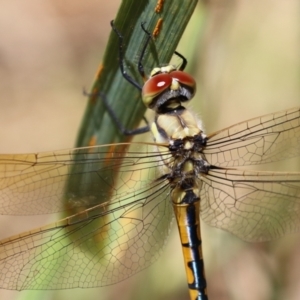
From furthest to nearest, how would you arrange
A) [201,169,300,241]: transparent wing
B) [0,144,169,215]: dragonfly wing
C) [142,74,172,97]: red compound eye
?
[201,169,300,241]: transparent wing
[142,74,172,97]: red compound eye
[0,144,169,215]: dragonfly wing

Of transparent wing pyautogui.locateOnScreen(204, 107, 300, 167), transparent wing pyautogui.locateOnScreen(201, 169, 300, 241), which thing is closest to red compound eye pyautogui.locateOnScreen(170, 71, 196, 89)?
transparent wing pyautogui.locateOnScreen(204, 107, 300, 167)

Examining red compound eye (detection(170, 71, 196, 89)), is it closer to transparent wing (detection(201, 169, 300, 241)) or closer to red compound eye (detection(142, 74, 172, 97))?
red compound eye (detection(142, 74, 172, 97))

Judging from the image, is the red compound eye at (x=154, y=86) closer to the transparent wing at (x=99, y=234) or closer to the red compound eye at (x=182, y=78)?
the red compound eye at (x=182, y=78)

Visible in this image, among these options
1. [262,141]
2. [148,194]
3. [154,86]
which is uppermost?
[154,86]

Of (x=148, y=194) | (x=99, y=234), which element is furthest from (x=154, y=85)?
(x=99, y=234)

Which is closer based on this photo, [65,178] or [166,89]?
A: [65,178]

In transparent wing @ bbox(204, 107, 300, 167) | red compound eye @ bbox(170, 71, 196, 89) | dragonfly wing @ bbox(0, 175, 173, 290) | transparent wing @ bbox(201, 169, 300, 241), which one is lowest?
dragonfly wing @ bbox(0, 175, 173, 290)

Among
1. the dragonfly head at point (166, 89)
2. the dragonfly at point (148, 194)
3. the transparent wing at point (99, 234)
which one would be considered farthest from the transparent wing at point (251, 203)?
the dragonfly head at point (166, 89)

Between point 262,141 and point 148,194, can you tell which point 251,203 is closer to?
point 262,141

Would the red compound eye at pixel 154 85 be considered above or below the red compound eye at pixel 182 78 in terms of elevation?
below
